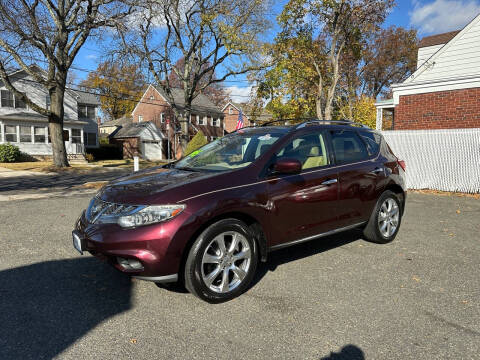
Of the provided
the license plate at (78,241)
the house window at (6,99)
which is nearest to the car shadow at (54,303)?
the license plate at (78,241)

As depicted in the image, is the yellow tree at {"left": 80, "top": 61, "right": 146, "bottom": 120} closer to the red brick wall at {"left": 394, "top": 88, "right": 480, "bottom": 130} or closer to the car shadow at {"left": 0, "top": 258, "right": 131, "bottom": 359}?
the red brick wall at {"left": 394, "top": 88, "right": 480, "bottom": 130}

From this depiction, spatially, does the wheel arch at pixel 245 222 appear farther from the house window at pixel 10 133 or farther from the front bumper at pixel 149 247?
the house window at pixel 10 133

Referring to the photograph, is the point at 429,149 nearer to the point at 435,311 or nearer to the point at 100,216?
the point at 435,311

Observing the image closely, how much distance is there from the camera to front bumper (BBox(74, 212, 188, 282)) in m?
2.87

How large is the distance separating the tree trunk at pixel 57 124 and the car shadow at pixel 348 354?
2172 centimetres

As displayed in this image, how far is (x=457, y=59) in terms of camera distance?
1248 centimetres

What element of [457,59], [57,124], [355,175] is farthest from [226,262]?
[57,124]

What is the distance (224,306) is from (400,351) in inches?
57.8

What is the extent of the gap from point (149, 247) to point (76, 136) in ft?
105

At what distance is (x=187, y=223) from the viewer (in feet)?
9.64

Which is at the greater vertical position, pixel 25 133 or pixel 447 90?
pixel 447 90

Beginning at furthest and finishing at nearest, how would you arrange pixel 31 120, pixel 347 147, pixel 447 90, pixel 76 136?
1. pixel 76 136
2. pixel 31 120
3. pixel 447 90
4. pixel 347 147

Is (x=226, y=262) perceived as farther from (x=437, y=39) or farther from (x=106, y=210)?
(x=437, y=39)

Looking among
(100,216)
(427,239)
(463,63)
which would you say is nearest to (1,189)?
(100,216)
